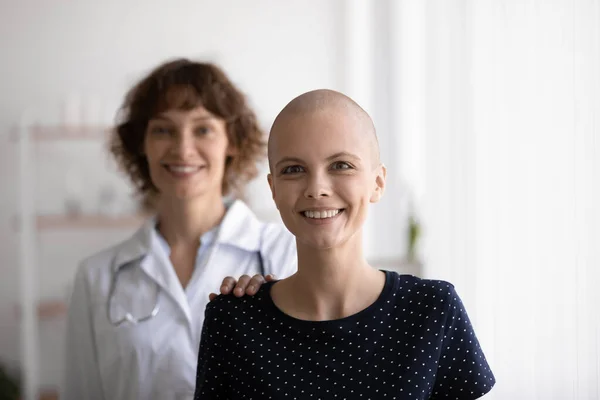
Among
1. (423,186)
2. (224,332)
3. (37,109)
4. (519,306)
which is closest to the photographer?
(224,332)

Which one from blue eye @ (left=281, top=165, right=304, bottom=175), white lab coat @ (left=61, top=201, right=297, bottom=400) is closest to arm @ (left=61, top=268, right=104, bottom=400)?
white lab coat @ (left=61, top=201, right=297, bottom=400)

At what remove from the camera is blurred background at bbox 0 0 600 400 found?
6.38ft

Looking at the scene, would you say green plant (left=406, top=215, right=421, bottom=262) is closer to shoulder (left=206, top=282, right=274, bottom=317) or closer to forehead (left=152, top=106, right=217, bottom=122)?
forehead (left=152, top=106, right=217, bottom=122)

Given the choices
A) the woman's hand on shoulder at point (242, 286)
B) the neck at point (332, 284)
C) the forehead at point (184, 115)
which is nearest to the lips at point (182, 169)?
the forehead at point (184, 115)

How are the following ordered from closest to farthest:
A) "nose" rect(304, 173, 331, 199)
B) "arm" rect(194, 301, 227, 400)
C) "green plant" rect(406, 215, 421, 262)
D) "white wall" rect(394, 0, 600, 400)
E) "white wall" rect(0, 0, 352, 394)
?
"nose" rect(304, 173, 331, 199)
"arm" rect(194, 301, 227, 400)
"white wall" rect(394, 0, 600, 400)
"green plant" rect(406, 215, 421, 262)
"white wall" rect(0, 0, 352, 394)

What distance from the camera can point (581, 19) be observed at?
185 cm

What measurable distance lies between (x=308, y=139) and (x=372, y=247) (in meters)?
2.92

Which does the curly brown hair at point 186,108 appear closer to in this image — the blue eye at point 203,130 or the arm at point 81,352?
the blue eye at point 203,130

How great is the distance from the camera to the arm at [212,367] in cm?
117

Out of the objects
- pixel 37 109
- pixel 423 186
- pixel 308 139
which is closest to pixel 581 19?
pixel 308 139

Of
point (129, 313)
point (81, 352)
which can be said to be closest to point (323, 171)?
point (129, 313)

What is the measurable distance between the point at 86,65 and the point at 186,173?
2.52 m

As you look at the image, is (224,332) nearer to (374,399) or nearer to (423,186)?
(374,399)

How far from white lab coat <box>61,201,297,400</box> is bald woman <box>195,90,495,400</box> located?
1.45 feet
